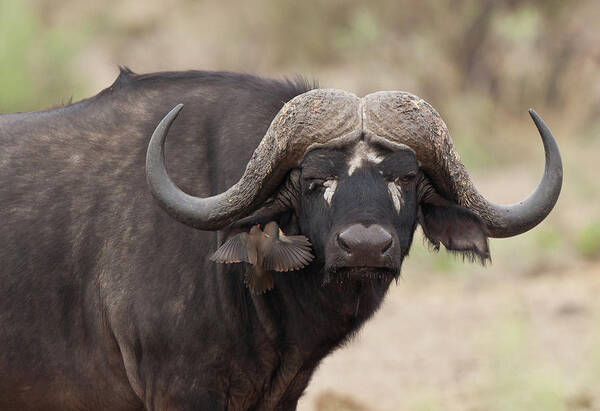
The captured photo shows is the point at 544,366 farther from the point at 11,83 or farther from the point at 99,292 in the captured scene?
the point at 11,83

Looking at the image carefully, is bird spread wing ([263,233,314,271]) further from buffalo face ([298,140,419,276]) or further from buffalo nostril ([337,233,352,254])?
buffalo nostril ([337,233,352,254])

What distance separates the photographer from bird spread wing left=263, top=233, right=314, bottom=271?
4.52 meters

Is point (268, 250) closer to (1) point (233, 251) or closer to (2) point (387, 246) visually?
(1) point (233, 251)

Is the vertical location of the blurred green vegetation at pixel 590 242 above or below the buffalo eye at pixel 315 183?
above

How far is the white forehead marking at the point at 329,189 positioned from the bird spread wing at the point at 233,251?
0.40m

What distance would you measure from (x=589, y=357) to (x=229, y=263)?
430 centimetres

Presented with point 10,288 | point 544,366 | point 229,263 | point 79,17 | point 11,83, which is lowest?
point 10,288

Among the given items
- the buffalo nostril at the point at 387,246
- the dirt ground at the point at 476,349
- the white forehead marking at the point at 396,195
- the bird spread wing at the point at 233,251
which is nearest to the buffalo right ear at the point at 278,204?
the bird spread wing at the point at 233,251

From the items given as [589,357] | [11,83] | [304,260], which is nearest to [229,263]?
[304,260]

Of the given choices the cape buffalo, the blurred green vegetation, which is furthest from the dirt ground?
the cape buffalo

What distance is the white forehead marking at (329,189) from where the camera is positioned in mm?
4443

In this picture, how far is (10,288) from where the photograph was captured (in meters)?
4.93

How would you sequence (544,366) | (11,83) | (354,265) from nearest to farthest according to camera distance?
(354,265)
(544,366)
(11,83)

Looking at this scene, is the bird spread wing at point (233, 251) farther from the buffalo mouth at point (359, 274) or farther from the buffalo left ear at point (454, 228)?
the buffalo left ear at point (454, 228)
